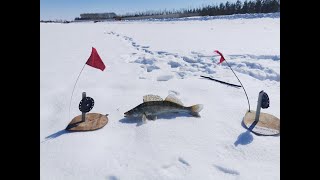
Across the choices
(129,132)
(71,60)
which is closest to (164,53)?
A: (71,60)

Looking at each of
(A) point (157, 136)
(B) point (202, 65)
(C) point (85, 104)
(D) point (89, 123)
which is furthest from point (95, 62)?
(B) point (202, 65)

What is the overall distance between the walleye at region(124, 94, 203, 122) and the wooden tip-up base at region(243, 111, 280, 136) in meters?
0.49

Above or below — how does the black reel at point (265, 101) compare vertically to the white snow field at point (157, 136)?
above

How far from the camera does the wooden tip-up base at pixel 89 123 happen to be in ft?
8.71

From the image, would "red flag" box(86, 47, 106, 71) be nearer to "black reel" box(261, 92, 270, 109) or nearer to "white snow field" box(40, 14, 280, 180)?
"white snow field" box(40, 14, 280, 180)

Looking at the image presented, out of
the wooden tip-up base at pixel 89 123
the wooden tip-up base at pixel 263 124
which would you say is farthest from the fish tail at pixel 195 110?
the wooden tip-up base at pixel 89 123

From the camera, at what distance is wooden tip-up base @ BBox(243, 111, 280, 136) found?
8.47 ft

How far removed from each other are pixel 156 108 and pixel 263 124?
1.02 metres

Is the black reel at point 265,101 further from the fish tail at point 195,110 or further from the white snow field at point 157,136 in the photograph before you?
the fish tail at point 195,110

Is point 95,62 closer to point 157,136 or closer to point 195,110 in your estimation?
point 157,136

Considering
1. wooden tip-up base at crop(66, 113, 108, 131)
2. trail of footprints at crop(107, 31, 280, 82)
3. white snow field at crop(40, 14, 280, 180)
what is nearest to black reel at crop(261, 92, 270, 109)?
white snow field at crop(40, 14, 280, 180)

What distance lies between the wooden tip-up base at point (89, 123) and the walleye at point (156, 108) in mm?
246

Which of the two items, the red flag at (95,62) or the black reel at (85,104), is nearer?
the black reel at (85,104)
